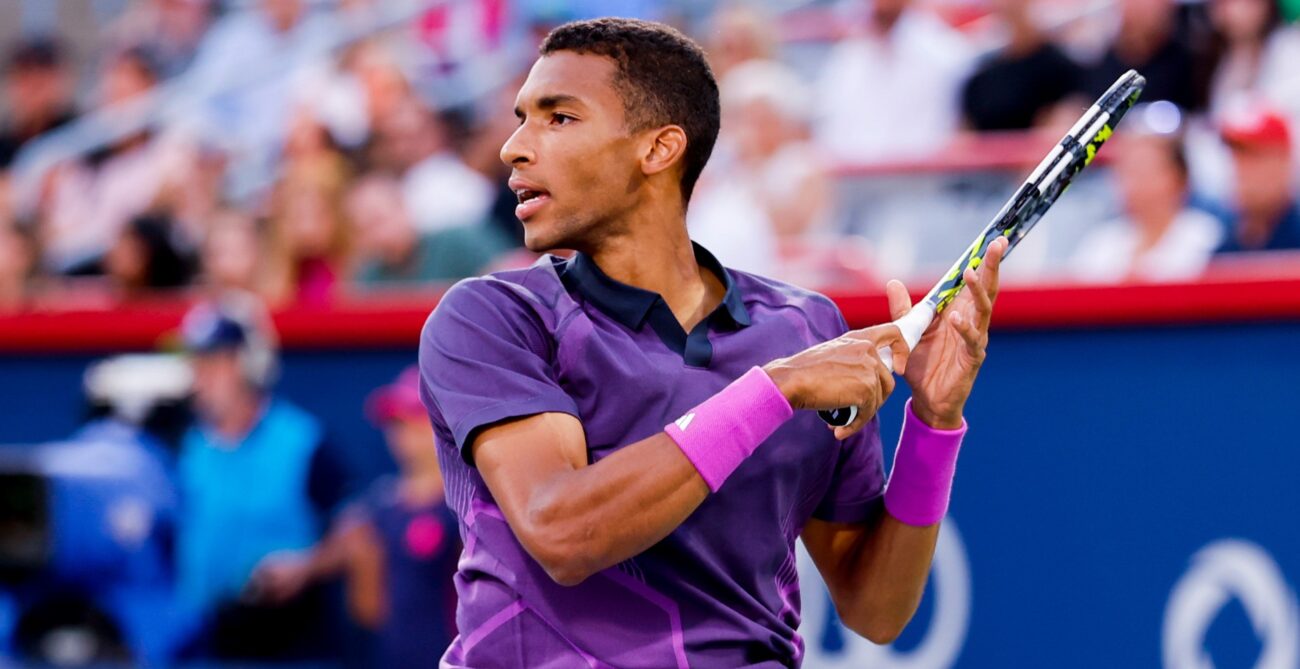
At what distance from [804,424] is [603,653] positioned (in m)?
0.50

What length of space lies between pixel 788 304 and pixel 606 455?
0.50 metres

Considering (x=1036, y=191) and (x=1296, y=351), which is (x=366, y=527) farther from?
(x=1036, y=191)

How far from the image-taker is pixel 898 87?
325 inches

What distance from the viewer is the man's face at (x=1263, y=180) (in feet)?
19.6

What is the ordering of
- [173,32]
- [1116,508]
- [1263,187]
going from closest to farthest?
[1116,508]
[1263,187]
[173,32]

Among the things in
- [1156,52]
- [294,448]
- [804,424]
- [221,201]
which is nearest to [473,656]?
[804,424]

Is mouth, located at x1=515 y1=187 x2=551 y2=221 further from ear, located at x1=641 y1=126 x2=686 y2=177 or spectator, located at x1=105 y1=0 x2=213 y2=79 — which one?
spectator, located at x1=105 y1=0 x2=213 y2=79

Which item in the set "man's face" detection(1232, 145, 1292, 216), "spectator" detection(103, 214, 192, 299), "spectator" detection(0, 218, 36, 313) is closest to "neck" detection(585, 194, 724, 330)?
"man's face" detection(1232, 145, 1292, 216)

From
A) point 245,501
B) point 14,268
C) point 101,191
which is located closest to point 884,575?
point 245,501

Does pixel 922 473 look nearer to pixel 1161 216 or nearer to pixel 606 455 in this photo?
pixel 606 455

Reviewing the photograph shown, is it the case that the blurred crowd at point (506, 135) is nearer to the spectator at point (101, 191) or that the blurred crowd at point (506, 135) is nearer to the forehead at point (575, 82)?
the spectator at point (101, 191)

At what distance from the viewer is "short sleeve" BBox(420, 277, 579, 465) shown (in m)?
2.75

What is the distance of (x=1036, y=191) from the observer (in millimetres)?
3133

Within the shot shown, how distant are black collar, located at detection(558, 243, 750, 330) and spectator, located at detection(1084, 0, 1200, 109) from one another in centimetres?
453
